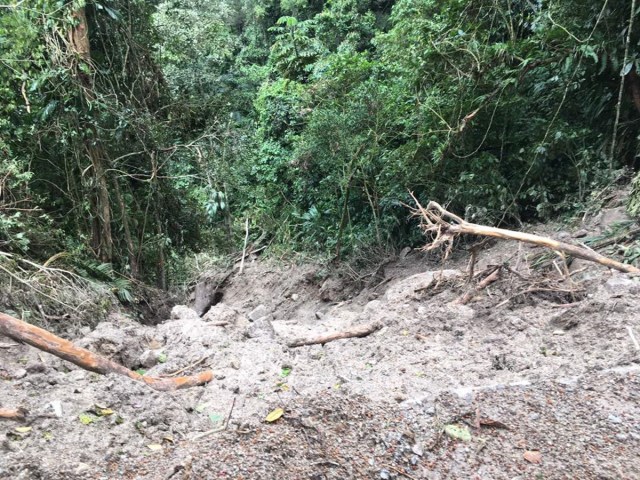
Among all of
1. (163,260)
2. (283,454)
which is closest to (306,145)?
(163,260)

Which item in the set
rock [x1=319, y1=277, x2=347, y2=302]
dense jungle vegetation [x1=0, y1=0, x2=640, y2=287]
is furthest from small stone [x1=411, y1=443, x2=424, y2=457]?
rock [x1=319, y1=277, x2=347, y2=302]

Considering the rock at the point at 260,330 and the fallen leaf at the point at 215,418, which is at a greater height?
the fallen leaf at the point at 215,418

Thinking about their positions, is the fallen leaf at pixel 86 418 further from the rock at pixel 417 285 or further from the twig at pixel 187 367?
the rock at pixel 417 285

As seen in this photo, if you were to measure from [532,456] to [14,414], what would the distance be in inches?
83.6

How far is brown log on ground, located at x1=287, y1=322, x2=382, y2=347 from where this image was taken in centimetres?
351

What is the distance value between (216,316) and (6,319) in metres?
2.37

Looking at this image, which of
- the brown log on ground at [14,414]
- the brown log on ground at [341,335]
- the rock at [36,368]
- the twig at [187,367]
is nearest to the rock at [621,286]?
the brown log on ground at [341,335]

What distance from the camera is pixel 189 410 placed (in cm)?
223

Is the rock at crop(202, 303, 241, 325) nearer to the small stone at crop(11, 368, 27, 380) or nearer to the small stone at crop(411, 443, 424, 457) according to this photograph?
the small stone at crop(11, 368, 27, 380)

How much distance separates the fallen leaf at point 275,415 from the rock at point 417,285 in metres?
2.70

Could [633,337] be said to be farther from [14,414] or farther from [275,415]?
[14,414]

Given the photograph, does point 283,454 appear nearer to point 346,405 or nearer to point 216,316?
point 346,405

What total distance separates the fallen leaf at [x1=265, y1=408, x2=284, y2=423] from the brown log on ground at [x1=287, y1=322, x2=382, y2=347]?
1.46 m

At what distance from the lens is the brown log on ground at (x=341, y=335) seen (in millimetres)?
3513
